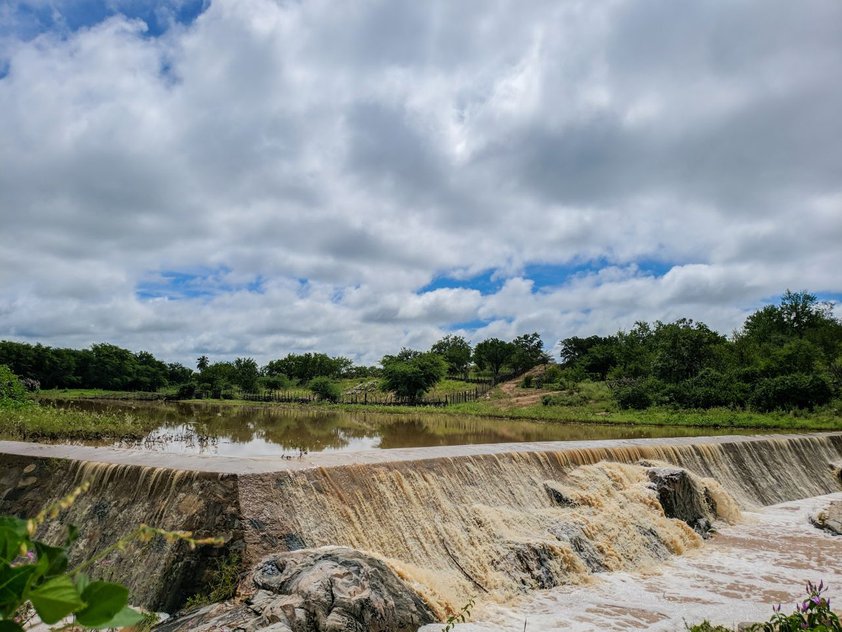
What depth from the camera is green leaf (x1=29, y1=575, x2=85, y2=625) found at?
1.31m

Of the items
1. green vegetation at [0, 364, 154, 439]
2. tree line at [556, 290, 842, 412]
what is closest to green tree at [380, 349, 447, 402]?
tree line at [556, 290, 842, 412]

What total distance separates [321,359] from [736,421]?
61.4 meters

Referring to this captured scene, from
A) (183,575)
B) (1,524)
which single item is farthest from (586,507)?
(1,524)

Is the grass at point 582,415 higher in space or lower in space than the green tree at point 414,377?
lower

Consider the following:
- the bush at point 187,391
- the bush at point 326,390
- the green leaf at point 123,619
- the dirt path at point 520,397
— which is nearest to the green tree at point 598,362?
the dirt path at point 520,397

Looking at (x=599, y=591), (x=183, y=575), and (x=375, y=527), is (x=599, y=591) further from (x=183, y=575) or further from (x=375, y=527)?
(x=183, y=575)

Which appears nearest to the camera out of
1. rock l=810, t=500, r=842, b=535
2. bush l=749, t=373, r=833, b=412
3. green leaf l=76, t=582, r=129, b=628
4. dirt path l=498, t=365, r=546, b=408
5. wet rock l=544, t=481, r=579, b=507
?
green leaf l=76, t=582, r=129, b=628

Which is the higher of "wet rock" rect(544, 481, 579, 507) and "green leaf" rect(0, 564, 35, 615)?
"green leaf" rect(0, 564, 35, 615)

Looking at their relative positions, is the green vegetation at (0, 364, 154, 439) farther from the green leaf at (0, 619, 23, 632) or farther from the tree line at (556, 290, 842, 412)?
the tree line at (556, 290, 842, 412)

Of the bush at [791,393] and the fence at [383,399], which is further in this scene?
the fence at [383,399]

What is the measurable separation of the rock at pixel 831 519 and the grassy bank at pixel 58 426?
19581mm

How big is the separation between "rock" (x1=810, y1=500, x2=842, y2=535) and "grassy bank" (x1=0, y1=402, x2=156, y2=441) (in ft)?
64.2

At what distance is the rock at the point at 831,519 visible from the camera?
13297mm

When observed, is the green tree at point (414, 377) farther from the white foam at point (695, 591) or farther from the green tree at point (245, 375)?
the white foam at point (695, 591)
